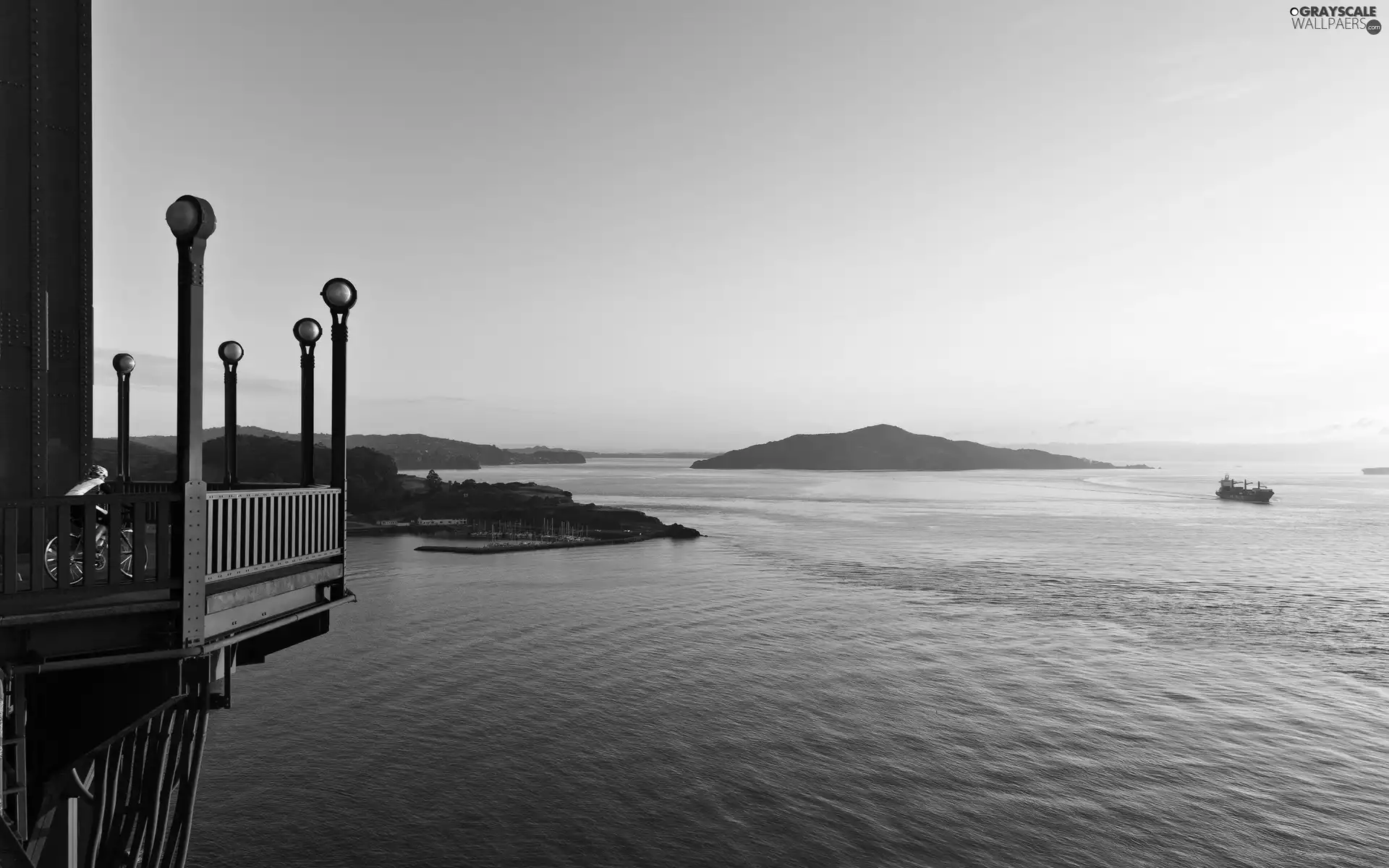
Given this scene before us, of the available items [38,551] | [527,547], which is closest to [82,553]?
[38,551]

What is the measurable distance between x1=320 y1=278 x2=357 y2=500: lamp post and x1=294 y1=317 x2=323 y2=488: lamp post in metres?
0.52

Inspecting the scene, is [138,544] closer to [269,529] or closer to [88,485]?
[269,529]

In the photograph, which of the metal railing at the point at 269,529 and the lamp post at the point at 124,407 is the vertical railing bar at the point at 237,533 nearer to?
the metal railing at the point at 269,529

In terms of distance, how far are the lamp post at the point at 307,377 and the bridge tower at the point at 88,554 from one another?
1.22 feet

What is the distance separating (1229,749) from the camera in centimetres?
2567

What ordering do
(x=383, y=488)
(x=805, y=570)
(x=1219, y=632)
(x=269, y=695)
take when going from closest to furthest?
1. (x=269, y=695)
2. (x=1219, y=632)
3. (x=805, y=570)
4. (x=383, y=488)

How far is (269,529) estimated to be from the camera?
8.66m

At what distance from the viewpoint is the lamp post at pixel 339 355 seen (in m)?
10.2

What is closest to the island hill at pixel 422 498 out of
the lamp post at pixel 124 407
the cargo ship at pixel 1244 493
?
the lamp post at pixel 124 407

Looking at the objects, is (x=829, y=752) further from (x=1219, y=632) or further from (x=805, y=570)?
(x=805, y=570)

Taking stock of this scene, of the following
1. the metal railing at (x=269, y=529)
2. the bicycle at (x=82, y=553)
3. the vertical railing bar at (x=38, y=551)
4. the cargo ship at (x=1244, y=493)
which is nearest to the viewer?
the vertical railing bar at (x=38, y=551)

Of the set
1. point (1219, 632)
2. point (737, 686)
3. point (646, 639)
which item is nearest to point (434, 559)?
point (646, 639)

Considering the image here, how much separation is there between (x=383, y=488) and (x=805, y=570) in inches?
3213

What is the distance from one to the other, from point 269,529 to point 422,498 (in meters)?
119
